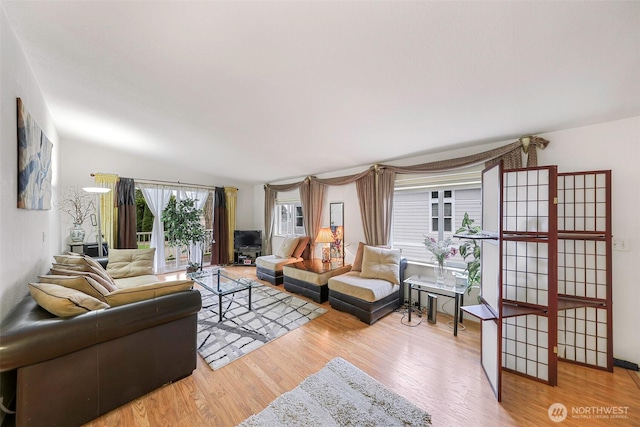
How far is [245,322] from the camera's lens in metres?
2.79

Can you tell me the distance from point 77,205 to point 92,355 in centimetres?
386


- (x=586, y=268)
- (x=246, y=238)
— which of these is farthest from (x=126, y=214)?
(x=586, y=268)

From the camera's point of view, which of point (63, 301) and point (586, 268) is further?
point (586, 268)

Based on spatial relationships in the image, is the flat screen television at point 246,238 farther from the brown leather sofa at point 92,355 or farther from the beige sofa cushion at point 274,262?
the brown leather sofa at point 92,355

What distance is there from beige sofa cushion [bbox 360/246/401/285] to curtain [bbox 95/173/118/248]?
4772mm

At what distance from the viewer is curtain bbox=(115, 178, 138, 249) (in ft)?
14.5

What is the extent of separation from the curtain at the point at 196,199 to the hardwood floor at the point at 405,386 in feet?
13.0

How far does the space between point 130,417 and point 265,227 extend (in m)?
4.76

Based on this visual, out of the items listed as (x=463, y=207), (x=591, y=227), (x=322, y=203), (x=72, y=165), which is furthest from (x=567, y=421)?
(x=72, y=165)

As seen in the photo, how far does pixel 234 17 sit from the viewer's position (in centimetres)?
133

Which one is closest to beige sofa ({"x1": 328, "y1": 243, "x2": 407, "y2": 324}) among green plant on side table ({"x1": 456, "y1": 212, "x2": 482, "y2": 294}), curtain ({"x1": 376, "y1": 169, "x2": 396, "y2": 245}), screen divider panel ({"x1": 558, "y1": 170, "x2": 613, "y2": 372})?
curtain ({"x1": 376, "y1": 169, "x2": 396, "y2": 245})

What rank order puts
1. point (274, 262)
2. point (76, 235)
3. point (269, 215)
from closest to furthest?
point (76, 235)
point (274, 262)
point (269, 215)

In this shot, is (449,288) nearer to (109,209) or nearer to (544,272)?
(544,272)

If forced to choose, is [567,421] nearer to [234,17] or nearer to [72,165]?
[234,17]
